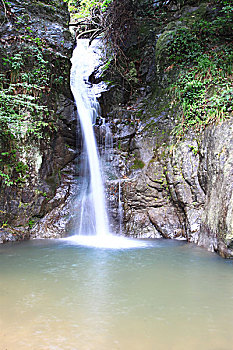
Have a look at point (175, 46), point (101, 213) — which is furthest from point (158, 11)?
point (101, 213)

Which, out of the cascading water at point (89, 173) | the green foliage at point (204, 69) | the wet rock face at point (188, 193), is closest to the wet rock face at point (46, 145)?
the cascading water at point (89, 173)

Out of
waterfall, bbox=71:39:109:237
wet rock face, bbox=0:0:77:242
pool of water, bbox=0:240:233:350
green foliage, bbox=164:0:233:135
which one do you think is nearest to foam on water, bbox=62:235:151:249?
waterfall, bbox=71:39:109:237

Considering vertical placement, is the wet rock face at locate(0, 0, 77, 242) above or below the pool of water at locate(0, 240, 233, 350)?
above

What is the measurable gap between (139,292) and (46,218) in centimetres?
472

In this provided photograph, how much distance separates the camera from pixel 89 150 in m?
8.33

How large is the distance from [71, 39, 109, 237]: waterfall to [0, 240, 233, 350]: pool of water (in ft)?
8.23

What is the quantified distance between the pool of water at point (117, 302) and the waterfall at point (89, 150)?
2510 mm

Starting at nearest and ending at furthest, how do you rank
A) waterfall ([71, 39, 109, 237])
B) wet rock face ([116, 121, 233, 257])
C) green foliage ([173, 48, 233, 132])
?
wet rock face ([116, 121, 233, 257]) → green foliage ([173, 48, 233, 132]) → waterfall ([71, 39, 109, 237])

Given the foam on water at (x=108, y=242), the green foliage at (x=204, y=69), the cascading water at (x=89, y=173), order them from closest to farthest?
the foam on water at (x=108, y=242) < the green foliage at (x=204, y=69) < the cascading water at (x=89, y=173)

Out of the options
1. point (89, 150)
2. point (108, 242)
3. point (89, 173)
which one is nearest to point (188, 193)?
point (108, 242)

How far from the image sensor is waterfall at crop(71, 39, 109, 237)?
7.09m

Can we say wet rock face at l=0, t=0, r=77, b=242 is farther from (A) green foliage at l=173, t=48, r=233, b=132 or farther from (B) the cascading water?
(A) green foliage at l=173, t=48, r=233, b=132

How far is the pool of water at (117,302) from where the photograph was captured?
195cm

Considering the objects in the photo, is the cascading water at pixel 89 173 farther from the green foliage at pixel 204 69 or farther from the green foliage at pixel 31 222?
the green foliage at pixel 204 69
